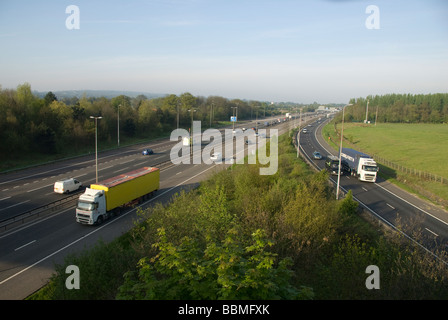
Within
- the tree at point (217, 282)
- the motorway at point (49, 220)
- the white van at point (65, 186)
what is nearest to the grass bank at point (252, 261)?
the tree at point (217, 282)

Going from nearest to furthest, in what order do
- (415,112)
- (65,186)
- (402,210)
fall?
(402,210) → (65,186) → (415,112)

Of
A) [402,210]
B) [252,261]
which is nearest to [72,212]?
→ [252,261]

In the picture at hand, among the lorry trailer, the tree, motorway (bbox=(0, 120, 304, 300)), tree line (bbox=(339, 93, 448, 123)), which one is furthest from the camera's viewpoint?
tree line (bbox=(339, 93, 448, 123))

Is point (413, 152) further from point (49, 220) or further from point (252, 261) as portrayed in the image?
point (252, 261)

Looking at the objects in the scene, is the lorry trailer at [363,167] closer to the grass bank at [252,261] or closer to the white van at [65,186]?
the grass bank at [252,261]

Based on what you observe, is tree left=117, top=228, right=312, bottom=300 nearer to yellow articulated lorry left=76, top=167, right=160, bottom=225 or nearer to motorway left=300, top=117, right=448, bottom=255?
motorway left=300, top=117, right=448, bottom=255

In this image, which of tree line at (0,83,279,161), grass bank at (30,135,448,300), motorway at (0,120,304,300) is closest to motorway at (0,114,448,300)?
motorway at (0,120,304,300)
